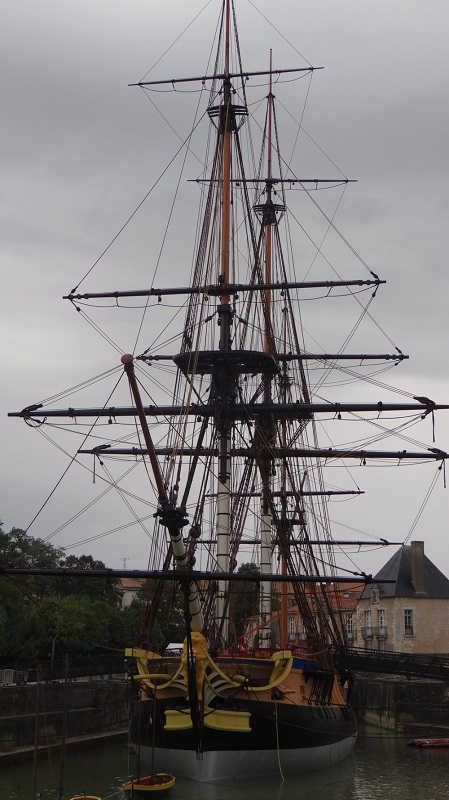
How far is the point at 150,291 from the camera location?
125 ft

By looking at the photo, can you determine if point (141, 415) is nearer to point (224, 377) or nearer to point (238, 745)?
point (238, 745)

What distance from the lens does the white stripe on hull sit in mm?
29266

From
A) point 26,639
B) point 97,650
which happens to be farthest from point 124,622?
point 26,639

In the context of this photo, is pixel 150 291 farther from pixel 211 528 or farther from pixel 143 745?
pixel 143 745

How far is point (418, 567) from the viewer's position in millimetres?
72125

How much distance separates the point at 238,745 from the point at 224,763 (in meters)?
0.61

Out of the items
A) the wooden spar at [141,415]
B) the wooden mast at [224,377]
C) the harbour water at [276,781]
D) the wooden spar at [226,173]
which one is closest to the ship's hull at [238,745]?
the harbour water at [276,781]

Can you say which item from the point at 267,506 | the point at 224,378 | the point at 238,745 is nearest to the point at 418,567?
the point at 267,506

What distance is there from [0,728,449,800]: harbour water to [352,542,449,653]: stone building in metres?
28.4

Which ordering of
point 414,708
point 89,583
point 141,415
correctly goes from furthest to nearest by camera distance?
point 89,583, point 414,708, point 141,415

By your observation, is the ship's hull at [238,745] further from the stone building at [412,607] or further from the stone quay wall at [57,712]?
the stone building at [412,607]

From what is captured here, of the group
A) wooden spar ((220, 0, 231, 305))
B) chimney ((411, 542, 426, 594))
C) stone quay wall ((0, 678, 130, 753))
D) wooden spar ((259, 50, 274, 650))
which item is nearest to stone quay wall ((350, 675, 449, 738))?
wooden spar ((259, 50, 274, 650))

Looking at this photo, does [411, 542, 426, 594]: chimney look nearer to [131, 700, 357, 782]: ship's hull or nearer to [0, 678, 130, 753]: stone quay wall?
[0, 678, 130, 753]: stone quay wall

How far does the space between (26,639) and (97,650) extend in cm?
1404
